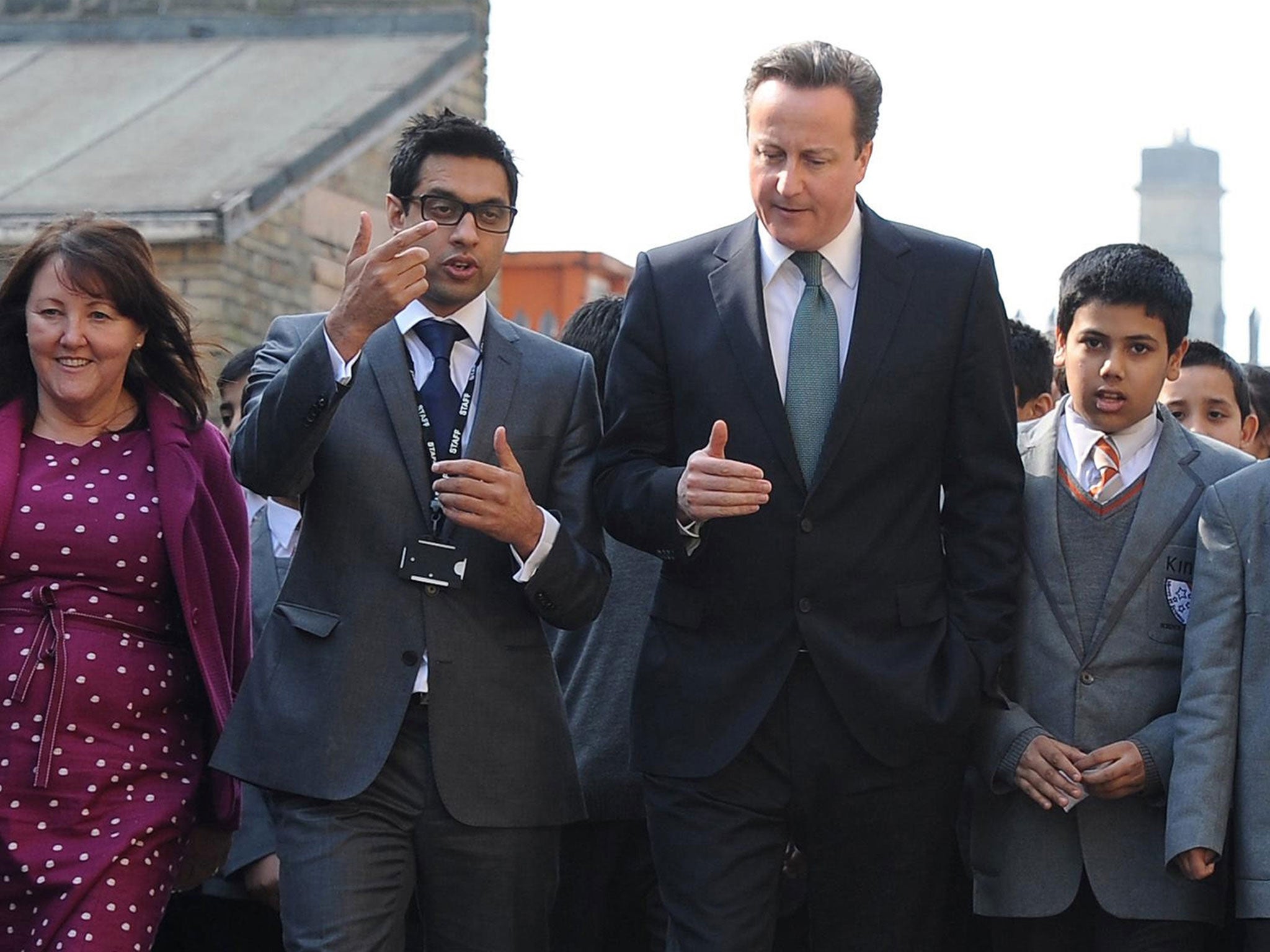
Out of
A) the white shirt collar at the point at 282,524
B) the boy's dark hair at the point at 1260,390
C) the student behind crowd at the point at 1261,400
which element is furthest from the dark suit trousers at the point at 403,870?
the boy's dark hair at the point at 1260,390

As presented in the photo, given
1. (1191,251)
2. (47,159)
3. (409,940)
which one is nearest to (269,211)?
(47,159)

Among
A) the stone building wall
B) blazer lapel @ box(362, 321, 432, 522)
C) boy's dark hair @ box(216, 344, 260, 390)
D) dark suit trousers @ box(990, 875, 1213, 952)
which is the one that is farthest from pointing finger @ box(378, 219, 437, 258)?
the stone building wall

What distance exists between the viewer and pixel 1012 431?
13.5 ft

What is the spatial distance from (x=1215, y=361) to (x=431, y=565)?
9.20ft

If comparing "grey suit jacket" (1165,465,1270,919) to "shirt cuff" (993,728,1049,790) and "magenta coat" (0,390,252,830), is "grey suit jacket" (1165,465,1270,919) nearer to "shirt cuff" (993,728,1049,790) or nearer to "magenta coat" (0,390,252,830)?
"shirt cuff" (993,728,1049,790)

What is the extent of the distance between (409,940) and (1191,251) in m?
52.8

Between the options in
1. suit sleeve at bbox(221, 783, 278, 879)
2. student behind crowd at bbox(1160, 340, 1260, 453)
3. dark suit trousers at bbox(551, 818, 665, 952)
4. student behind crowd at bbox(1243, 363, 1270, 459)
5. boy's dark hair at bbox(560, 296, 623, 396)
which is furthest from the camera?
student behind crowd at bbox(1243, 363, 1270, 459)

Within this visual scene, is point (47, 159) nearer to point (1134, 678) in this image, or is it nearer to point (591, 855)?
point (591, 855)

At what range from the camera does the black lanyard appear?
4.12 m

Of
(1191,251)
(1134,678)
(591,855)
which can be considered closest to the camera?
(1134,678)

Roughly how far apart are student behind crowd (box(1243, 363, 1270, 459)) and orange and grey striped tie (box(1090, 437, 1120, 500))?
2.26m

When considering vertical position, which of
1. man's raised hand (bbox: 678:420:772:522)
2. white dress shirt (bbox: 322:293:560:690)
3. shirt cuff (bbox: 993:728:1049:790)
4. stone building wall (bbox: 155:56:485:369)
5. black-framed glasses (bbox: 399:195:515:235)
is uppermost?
stone building wall (bbox: 155:56:485:369)

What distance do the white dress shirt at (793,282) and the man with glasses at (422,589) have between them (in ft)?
1.74

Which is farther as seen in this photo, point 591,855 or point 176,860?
point 591,855
